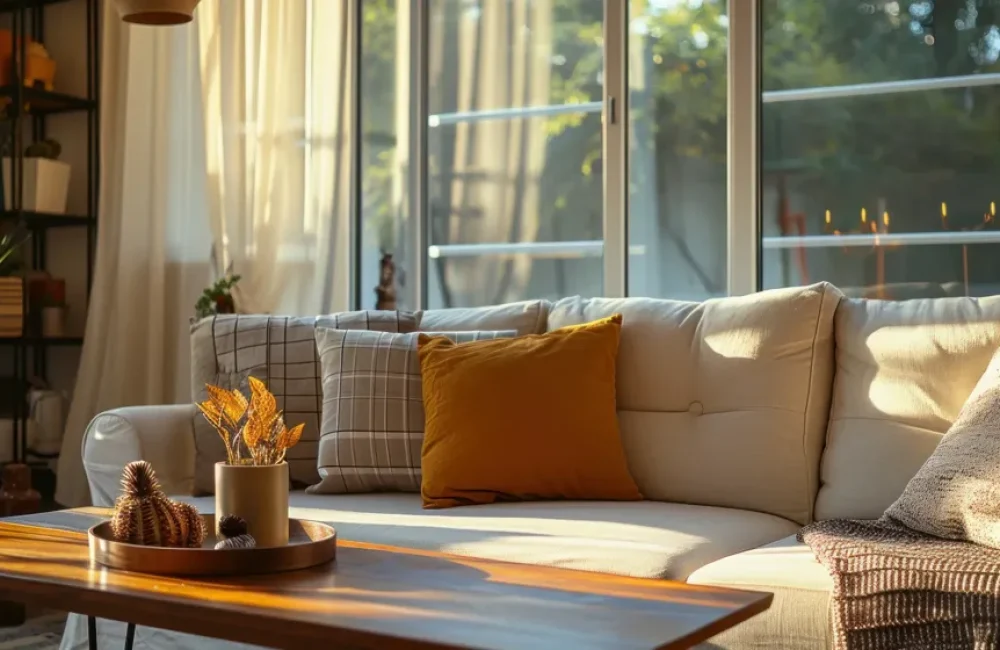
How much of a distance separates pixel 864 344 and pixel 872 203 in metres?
A: 0.83

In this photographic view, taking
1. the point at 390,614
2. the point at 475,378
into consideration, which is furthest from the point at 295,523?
the point at 475,378

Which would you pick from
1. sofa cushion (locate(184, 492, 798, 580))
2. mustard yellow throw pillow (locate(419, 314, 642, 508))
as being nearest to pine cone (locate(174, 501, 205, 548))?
sofa cushion (locate(184, 492, 798, 580))

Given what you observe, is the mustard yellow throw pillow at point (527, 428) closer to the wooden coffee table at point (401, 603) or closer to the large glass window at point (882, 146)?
the wooden coffee table at point (401, 603)

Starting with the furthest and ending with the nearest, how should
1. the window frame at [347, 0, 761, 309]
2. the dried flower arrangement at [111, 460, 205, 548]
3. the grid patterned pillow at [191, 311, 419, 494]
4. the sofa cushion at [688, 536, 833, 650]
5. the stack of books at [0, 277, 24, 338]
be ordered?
the stack of books at [0, 277, 24, 338] → the window frame at [347, 0, 761, 309] → the grid patterned pillow at [191, 311, 419, 494] → the sofa cushion at [688, 536, 833, 650] → the dried flower arrangement at [111, 460, 205, 548]

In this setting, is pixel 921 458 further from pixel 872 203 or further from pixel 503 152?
pixel 503 152

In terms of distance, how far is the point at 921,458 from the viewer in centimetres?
247

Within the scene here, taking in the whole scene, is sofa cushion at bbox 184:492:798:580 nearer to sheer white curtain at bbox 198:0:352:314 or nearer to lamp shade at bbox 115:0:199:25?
lamp shade at bbox 115:0:199:25

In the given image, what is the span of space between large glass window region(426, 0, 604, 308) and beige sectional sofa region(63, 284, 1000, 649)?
833 millimetres

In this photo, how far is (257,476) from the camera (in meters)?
1.83

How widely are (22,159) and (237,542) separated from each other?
2.99 metres

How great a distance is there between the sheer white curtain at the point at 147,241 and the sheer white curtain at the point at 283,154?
193 millimetres

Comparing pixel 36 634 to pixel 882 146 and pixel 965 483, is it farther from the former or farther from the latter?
pixel 882 146

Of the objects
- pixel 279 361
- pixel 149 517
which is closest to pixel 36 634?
pixel 279 361

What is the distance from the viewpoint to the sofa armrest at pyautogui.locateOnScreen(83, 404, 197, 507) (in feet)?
9.50
